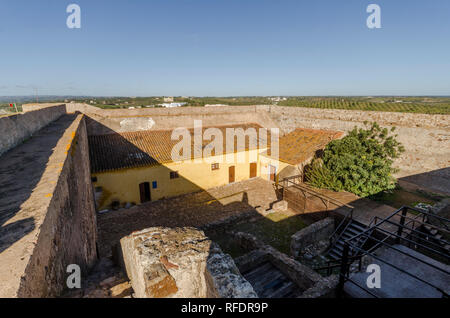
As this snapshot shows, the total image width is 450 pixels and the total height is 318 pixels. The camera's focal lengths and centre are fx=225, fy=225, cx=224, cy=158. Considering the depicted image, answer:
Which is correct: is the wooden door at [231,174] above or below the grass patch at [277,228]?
above

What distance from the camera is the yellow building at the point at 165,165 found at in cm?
1336

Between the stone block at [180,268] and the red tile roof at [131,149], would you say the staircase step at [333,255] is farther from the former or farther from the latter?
the red tile roof at [131,149]

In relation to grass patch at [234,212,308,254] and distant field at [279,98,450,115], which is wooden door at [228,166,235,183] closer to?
grass patch at [234,212,308,254]

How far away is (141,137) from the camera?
17219mm

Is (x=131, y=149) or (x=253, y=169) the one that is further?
(x=253, y=169)

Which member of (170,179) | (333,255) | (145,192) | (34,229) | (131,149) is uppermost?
(34,229)

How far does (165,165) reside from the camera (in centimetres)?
1470

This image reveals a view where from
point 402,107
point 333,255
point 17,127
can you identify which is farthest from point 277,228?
point 402,107

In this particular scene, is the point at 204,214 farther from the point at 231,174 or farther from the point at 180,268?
the point at 180,268

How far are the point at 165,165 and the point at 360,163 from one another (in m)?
11.5

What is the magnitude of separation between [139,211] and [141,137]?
643 cm

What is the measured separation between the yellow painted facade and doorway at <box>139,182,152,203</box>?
196mm

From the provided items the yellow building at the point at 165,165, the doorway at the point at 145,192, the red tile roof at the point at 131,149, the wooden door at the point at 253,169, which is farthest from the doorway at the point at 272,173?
the doorway at the point at 145,192

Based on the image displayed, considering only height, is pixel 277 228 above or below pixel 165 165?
below
